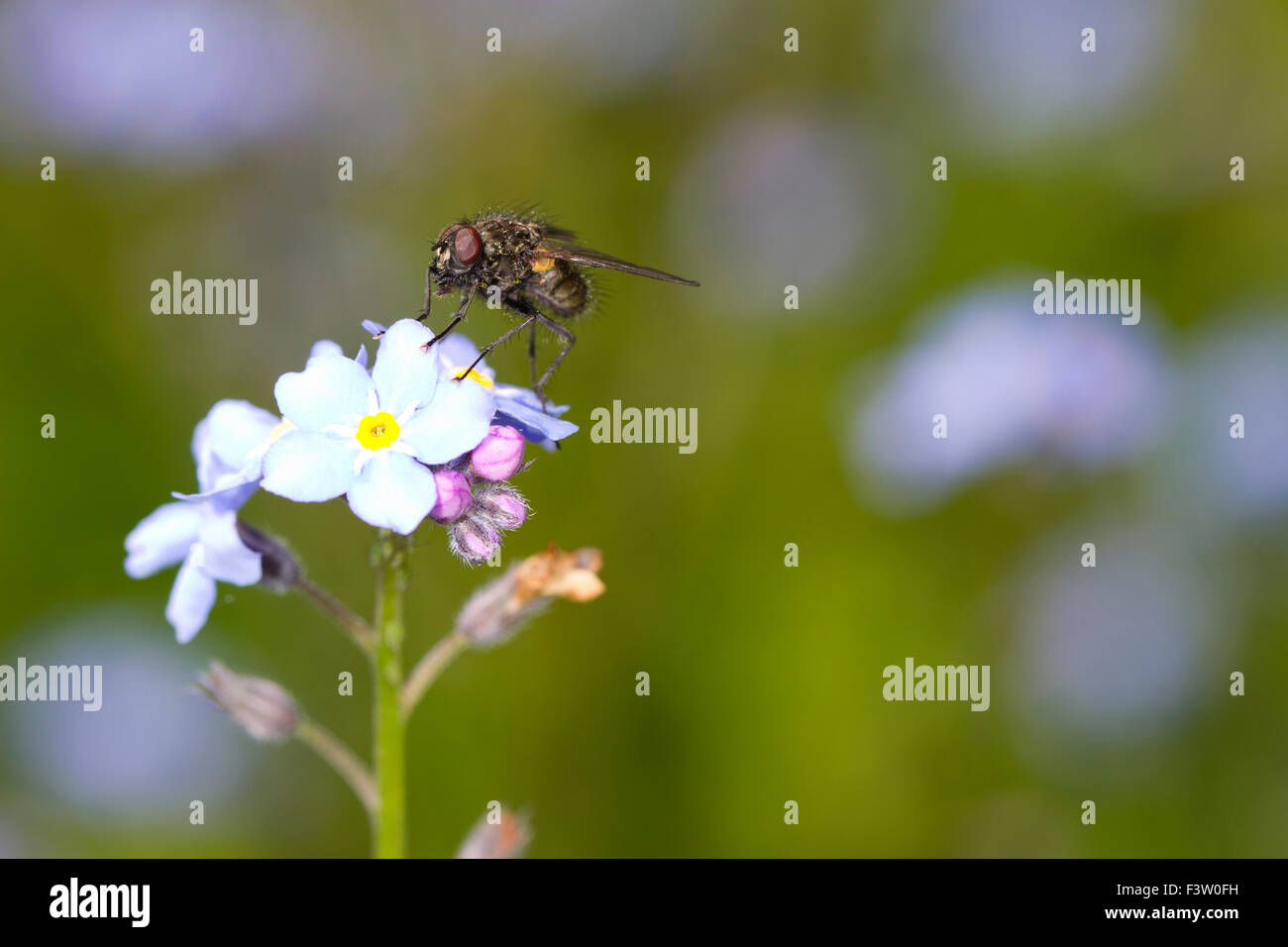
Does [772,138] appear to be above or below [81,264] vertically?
above

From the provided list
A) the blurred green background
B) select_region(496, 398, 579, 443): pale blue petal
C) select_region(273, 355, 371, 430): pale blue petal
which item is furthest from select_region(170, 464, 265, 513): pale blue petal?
the blurred green background

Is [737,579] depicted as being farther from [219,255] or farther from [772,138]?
[219,255]

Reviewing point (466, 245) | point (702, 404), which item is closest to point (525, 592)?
point (466, 245)

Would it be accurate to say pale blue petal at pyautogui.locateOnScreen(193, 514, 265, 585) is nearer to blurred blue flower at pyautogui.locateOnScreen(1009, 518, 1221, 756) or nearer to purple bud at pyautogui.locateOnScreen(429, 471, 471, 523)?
purple bud at pyautogui.locateOnScreen(429, 471, 471, 523)

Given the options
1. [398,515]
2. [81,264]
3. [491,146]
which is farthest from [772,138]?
[398,515]

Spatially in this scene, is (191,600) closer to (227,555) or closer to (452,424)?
(227,555)

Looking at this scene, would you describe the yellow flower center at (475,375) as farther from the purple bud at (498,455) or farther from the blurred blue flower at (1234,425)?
the blurred blue flower at (1234,425)

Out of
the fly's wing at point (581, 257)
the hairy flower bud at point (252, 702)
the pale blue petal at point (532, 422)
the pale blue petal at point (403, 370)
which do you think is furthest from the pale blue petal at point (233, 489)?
the fly's wing at point (581, 257)
